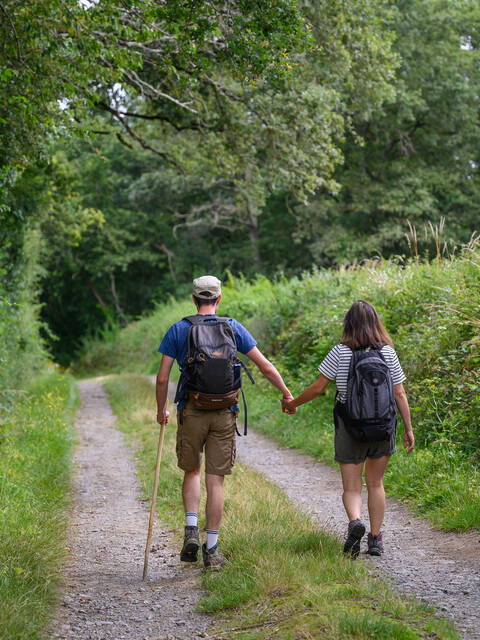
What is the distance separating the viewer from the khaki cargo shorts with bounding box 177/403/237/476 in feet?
14.9

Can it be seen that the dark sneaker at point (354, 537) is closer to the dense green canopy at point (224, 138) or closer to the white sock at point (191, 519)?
the white sock at point (191, 519)

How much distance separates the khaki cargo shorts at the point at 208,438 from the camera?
4535 mm

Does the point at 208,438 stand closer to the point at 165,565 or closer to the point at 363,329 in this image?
the point at 165,565

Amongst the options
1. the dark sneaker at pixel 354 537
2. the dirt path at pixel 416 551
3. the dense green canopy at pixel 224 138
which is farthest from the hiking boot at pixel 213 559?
the dense green canopy at pixel 224 138

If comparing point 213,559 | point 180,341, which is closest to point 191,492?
point 213,559

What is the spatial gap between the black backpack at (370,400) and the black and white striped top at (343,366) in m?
0.08

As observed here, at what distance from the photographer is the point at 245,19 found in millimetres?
6871

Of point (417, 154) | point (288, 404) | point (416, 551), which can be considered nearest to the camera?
point (416, 551)

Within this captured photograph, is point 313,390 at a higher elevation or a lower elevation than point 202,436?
higher

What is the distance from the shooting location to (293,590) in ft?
12.1

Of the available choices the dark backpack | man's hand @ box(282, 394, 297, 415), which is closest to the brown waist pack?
the dark backpack

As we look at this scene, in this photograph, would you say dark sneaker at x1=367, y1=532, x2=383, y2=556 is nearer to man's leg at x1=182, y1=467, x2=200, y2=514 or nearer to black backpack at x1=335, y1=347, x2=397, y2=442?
black backpack at x1=335, y1=347, x2=397, y2=442

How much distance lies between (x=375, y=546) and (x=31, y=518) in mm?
2790

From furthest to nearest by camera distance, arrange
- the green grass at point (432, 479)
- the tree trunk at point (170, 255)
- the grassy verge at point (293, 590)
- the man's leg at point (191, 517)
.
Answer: the tree trunk at point (170, 255), the green grass at point (432, 479), the man's leg at point (191, 517), the grassy verge at point (293, 590)
